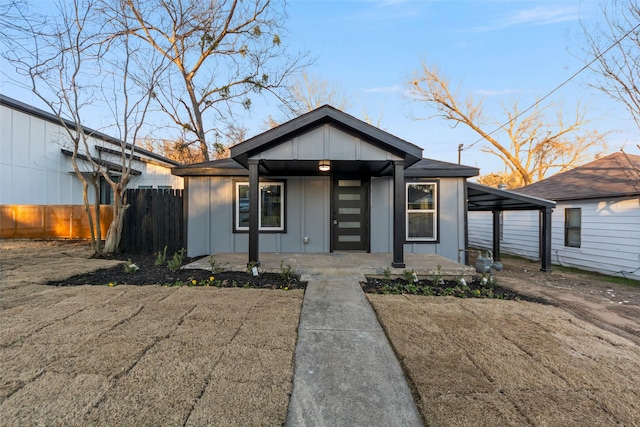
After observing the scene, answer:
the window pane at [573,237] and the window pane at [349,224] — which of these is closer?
the window pane at [349,224]

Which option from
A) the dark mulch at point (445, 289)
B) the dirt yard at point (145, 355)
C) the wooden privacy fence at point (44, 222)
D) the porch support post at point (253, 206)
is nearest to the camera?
the dirt yard at point (145, 355)

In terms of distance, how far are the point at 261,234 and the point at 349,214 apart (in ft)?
7.55

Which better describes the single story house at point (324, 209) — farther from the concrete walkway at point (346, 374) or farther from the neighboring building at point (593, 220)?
the neighboring building at point (593, 220)

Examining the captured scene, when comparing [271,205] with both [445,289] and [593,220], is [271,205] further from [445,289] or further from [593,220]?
[593,220]

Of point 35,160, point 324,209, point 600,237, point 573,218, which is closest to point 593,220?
point 600,237

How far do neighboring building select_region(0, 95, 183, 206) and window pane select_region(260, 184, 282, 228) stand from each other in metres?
5.48

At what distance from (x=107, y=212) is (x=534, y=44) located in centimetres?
1630

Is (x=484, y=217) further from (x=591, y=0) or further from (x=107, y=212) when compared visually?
(x=107, y=212)

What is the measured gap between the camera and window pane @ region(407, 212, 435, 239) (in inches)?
272

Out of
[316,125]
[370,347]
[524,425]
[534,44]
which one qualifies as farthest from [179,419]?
[534,44]

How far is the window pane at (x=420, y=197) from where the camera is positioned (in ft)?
22.7

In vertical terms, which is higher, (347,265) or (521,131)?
(521,131)

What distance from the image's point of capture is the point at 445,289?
457 cm

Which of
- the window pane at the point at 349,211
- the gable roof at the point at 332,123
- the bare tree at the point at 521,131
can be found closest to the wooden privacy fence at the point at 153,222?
the gable roof at the point at 332,123
